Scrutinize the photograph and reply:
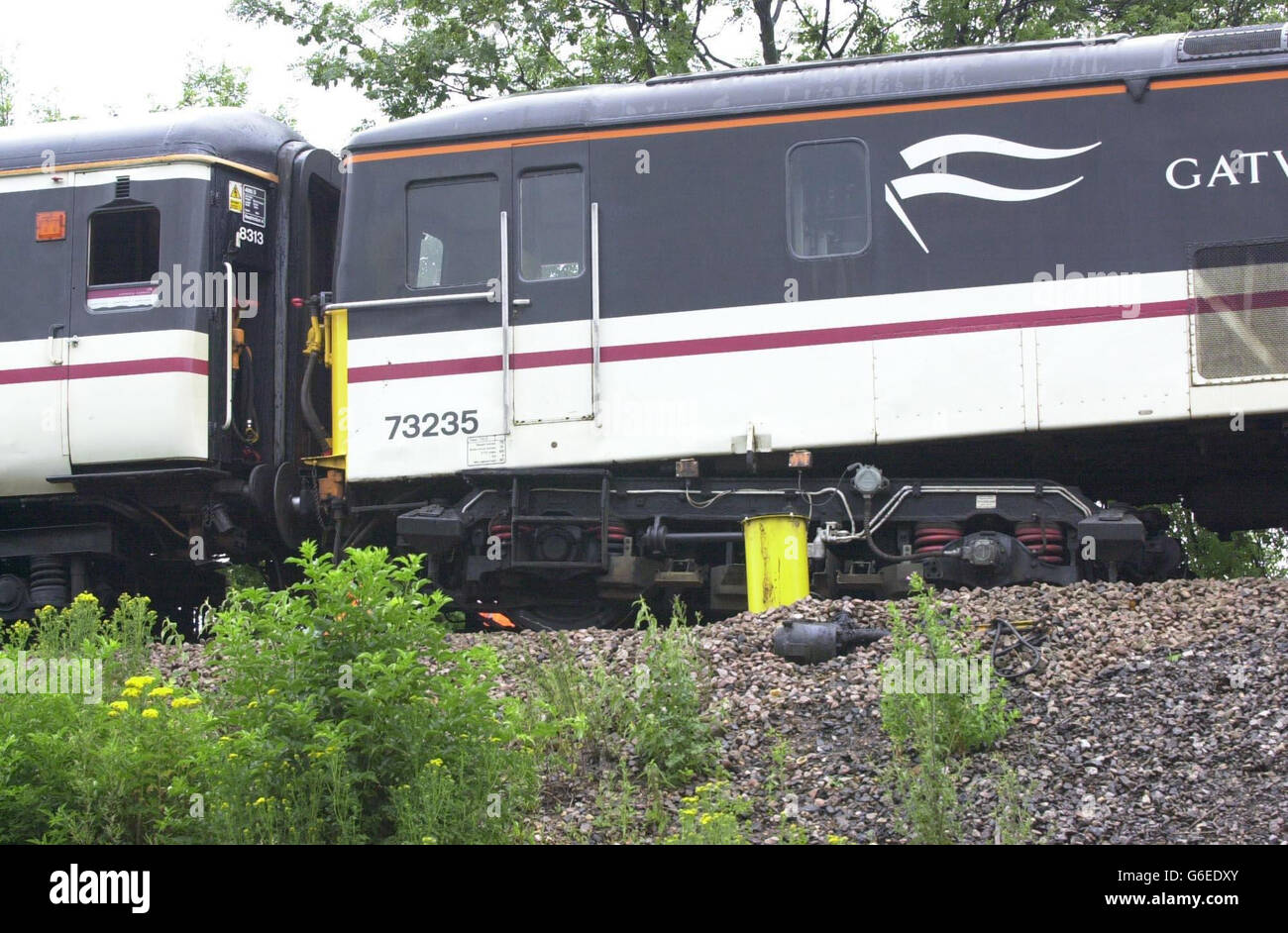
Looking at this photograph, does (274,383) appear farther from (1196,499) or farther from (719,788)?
(1196,499)

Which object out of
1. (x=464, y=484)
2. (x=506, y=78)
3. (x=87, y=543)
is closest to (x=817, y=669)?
(x=464, y=484)

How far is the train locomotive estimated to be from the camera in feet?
32.6

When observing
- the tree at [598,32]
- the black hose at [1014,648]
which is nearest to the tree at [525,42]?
the tree at [598,32]

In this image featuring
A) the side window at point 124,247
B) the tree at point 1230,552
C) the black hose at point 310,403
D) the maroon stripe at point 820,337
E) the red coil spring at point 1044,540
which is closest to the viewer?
the maroon stripe at point 820,337

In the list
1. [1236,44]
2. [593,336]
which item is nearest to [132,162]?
[593,336]

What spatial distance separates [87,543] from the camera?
11.5 metres

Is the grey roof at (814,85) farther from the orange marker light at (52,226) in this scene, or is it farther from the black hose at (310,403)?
the orange marker light at (52,226)

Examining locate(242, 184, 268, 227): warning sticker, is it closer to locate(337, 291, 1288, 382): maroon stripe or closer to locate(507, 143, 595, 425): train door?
locate(337, 291, 1288, 382): maroon stripe

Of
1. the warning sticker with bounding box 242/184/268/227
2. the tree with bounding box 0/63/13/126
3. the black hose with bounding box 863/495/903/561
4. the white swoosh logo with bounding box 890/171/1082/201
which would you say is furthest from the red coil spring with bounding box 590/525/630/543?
the tree with bounding box 0/63/13/126

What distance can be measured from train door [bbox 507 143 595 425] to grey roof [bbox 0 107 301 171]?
7.58 feet

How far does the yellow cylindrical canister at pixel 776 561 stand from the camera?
10.0 metres

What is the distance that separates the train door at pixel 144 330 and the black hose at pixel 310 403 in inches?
29.2

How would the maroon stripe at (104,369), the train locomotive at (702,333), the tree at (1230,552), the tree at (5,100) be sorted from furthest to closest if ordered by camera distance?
the tree at (5,100) < the tree at (1230,552) < the maroon stripe at (104,369) < the train locomotive at (702,333)
